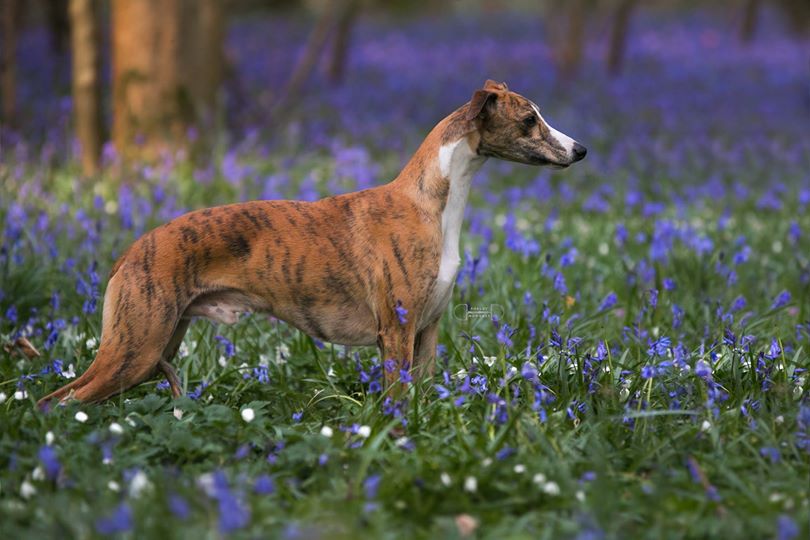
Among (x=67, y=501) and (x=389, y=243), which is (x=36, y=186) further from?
(x=67, y=501)

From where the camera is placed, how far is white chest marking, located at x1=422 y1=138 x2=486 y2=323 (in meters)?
4.35

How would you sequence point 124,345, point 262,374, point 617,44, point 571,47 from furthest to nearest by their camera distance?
point 617,44 → point 571,47 → point 262,374 → point 124,345

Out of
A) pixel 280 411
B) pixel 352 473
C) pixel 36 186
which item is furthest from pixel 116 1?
pixel 352 473

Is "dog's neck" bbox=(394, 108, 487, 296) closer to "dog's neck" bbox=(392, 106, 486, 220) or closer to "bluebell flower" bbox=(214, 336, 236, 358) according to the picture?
"dog's neck" bbox=(392, 106, 486, 220)

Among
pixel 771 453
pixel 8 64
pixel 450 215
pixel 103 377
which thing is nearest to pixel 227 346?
pixel 103 377

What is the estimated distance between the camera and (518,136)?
14.4 ft

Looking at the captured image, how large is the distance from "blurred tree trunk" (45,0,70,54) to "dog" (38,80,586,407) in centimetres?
1366

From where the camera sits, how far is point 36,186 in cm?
837

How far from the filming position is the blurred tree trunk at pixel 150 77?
919cm

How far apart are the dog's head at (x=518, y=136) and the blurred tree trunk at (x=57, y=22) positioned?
45.6 feet

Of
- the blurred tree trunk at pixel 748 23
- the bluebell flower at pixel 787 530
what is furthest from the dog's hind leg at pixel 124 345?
the blurred tree trunk at pixel 748 23

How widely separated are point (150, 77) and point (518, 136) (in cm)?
567

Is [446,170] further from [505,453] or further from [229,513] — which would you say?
[229,513]

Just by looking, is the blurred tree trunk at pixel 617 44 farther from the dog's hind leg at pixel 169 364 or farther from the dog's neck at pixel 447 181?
the dog's hind leg at pixel 169 364
